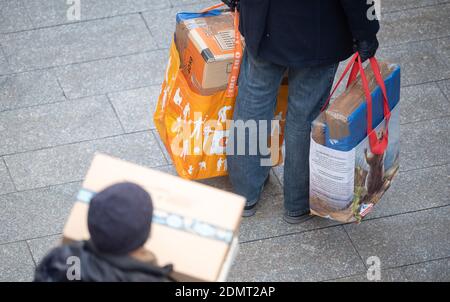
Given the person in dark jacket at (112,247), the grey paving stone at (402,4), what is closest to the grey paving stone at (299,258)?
the person in dark jacket at (112,247)

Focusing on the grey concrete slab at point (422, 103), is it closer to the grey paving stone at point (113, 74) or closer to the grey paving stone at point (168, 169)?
the grey paving stone at point (168, 169)

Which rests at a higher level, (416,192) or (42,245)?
(416,192)

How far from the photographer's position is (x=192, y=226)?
8.00 feet

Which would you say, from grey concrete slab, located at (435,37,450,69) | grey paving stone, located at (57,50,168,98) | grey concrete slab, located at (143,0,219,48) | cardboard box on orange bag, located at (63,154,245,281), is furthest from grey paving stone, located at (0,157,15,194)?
grey concrete slab, located at (435,37,450,69)

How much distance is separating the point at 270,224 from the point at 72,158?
1077mm

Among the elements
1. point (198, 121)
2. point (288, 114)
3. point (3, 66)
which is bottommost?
point (3, 66)

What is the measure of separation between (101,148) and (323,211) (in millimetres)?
1249

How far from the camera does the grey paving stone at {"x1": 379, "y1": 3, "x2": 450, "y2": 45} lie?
505 cm

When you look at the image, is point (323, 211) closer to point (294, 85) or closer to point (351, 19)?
point (294, 85)

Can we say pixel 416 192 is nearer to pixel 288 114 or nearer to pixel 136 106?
pixel 288 114

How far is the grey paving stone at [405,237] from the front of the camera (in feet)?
12.2

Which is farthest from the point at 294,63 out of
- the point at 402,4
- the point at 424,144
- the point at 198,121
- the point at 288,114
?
the point at 402,4

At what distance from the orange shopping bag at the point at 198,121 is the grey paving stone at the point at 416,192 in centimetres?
57
